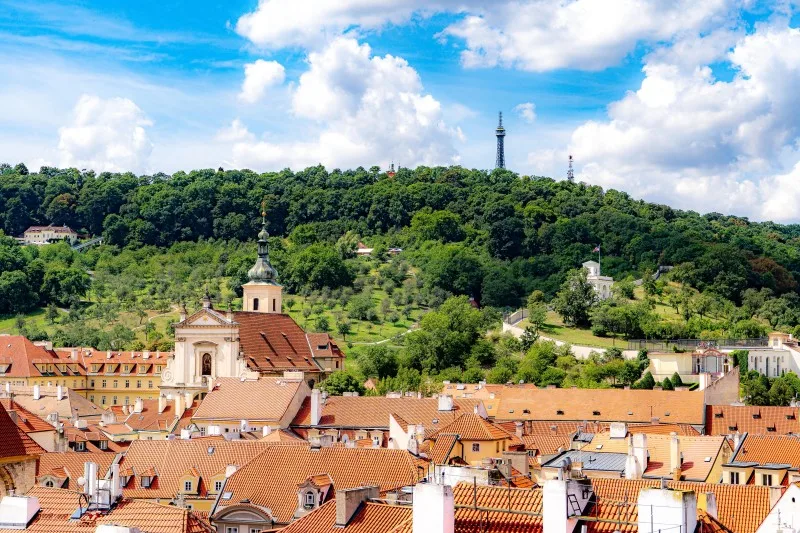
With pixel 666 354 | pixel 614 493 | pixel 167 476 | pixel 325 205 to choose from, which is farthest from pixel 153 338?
pixel 614 493

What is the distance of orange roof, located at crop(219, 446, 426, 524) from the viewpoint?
42312 millimetres

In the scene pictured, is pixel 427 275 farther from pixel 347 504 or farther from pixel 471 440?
pixel 347 504

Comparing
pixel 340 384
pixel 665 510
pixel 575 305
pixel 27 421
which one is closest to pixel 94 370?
pixel 340 384

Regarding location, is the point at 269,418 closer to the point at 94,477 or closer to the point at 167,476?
the point at 167,476

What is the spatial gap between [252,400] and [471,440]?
58.8 feet

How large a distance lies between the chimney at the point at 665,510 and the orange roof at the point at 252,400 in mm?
53259

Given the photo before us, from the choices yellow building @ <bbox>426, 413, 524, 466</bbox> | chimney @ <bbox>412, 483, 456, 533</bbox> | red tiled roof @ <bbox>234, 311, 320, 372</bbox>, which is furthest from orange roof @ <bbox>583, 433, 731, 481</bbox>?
red tiled roof @ <bbox>234, 311, 320, 372</bbox>

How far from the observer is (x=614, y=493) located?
102ft

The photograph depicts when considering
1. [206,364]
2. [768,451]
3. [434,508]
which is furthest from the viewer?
[206,364]

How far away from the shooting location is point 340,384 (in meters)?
93.0

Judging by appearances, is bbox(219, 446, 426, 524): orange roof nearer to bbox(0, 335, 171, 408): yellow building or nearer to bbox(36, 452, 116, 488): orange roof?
bbox(36, 452, 116, 488): orange roof

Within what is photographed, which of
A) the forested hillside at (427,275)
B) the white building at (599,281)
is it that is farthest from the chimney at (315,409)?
the white building at (599,281)

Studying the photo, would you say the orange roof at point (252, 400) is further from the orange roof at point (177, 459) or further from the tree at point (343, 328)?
the tree at point (343, 328)

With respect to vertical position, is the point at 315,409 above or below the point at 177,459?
above
